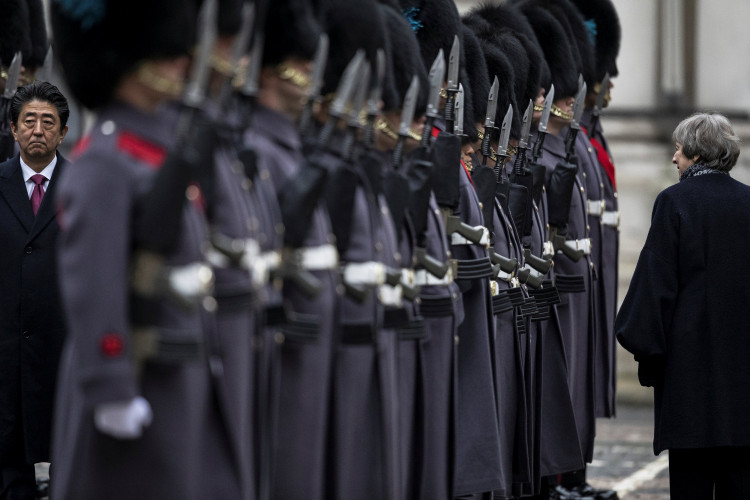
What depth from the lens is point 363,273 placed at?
190 inches

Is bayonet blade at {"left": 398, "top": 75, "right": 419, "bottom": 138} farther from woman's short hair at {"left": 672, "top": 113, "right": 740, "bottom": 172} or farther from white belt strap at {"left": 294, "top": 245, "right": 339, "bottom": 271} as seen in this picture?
woman's short hair at {"left": 672, "top": 113, "right": 740, "bottom": 172}

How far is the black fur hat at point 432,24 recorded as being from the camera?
22.0ft

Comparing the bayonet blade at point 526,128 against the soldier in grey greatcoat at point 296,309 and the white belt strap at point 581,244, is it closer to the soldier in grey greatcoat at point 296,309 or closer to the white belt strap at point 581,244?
the white belt strap at point 581,244

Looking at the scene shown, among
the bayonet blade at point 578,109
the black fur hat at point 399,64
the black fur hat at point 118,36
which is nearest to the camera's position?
the black fur hat at point 118,36

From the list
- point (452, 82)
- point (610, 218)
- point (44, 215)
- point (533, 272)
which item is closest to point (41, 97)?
point (44, 215)

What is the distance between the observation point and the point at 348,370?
187 inches

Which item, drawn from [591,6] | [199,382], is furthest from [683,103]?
[199,382]

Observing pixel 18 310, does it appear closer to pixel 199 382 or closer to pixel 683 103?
pixel 199 382

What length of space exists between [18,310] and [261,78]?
6.74 ft

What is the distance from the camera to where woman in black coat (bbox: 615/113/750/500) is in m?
6.19

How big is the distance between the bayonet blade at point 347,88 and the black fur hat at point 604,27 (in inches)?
197

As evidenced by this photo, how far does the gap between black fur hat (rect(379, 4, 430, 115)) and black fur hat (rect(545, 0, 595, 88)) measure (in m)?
3.14

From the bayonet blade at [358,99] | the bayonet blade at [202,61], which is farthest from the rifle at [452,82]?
the bayonet blade at [202,61]

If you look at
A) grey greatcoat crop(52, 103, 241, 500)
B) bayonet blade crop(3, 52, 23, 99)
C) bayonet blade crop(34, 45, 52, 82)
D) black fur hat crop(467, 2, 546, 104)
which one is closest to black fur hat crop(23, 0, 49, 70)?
bayonet blade crop(34, 45, 52, 82)
